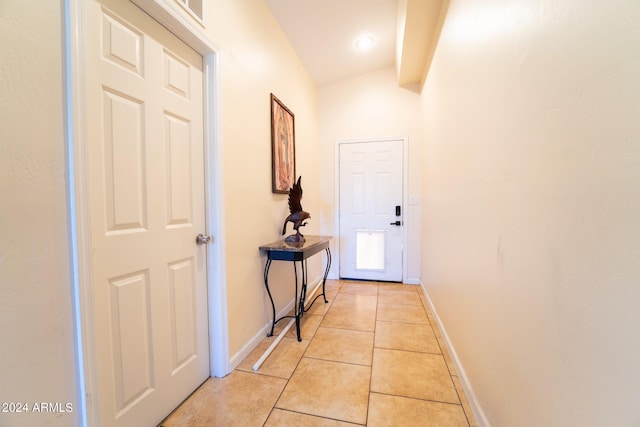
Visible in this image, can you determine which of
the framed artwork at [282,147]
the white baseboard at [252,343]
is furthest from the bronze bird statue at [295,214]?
the white baseboard at [252,343]

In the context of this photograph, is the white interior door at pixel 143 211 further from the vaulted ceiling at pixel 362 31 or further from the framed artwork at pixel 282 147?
the vaulted ceiling at pixel 362 31

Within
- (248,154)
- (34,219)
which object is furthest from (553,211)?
(248,154)

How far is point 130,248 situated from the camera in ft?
3.76

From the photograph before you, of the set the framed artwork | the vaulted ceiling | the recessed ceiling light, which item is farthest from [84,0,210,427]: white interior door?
the recessed ceiling light

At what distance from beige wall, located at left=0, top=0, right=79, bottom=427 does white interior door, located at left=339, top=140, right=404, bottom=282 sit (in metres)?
3.06

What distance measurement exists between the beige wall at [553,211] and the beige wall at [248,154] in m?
1.45

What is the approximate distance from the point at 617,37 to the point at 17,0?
5.12 ft

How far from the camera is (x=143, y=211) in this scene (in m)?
1.21

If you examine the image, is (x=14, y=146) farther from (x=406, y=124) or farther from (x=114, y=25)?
(x=406, y=124)

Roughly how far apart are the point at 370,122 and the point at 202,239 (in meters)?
2.81

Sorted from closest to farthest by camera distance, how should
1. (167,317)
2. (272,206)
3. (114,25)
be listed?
(114,25) < (167,317) < (272,206)

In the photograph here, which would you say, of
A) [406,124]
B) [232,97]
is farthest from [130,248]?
[406,124]

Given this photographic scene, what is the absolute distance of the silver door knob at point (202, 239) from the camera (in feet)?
5.00

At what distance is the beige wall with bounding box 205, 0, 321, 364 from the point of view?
5.51 ft
